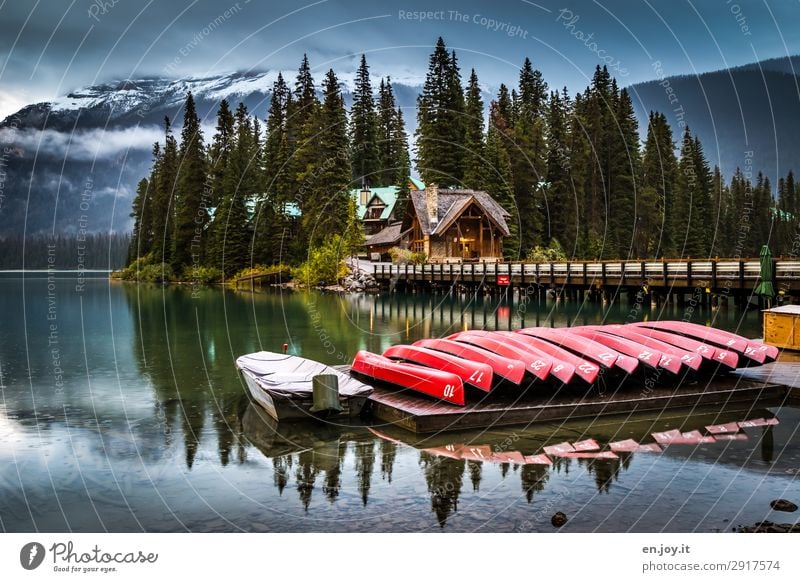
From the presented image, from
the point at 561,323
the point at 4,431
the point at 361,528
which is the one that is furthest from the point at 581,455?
the point at 561,323

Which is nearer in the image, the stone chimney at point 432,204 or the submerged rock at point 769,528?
the submerged rock at point 769,528

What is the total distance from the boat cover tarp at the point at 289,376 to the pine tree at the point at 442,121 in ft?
180

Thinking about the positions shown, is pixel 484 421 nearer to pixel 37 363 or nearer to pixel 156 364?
pixel 156 364

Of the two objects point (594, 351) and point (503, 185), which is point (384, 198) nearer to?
point (503, 185)

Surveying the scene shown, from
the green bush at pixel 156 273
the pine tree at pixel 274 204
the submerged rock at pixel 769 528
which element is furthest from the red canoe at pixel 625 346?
the green bush at pixel 156 273

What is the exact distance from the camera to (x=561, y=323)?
3356 cm

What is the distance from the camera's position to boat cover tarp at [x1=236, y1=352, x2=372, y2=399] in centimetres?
1417

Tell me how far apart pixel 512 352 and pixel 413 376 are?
1979 millimetres

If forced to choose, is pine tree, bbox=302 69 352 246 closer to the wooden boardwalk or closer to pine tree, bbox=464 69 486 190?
pine tree, bbox=464 69 486 190

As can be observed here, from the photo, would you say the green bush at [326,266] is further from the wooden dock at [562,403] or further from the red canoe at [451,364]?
the wooden dock at [562,403]

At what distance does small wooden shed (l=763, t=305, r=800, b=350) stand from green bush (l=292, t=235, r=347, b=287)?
46891 mm

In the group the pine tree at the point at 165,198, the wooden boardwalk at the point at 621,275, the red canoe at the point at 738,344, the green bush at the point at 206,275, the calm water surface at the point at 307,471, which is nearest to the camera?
the calm water surface at the point at 307,471

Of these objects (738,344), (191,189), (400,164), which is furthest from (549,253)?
(738,344)

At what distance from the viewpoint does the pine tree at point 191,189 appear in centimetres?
7419
